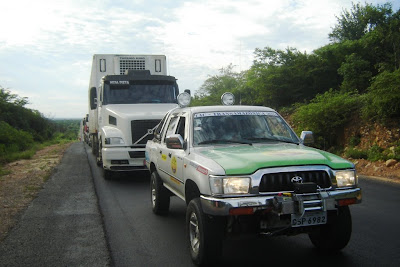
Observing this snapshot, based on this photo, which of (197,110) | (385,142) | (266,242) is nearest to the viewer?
(266,242)

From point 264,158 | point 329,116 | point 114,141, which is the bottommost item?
point 264,158

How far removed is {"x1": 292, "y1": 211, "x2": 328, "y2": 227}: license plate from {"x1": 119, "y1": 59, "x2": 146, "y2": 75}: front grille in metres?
11.7

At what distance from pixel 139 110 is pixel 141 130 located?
2.53 ft

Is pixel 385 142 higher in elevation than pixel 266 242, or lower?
higher

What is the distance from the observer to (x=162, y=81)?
531 inches

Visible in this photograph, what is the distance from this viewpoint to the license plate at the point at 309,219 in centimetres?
429

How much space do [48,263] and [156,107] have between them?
788cm

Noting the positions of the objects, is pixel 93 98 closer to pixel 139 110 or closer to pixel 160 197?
pixel 139 110

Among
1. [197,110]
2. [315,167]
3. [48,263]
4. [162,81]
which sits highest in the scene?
[162,81]

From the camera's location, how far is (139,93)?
43.3ft

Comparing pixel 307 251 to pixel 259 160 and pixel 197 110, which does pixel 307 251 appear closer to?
pixel 259 160

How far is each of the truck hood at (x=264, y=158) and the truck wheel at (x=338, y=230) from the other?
0.60 m

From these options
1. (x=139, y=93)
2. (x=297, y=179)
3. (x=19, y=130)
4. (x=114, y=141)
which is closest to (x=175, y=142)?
(x=297, y=179)

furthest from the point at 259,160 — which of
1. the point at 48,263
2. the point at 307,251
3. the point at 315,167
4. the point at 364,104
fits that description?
the point at 364,104
